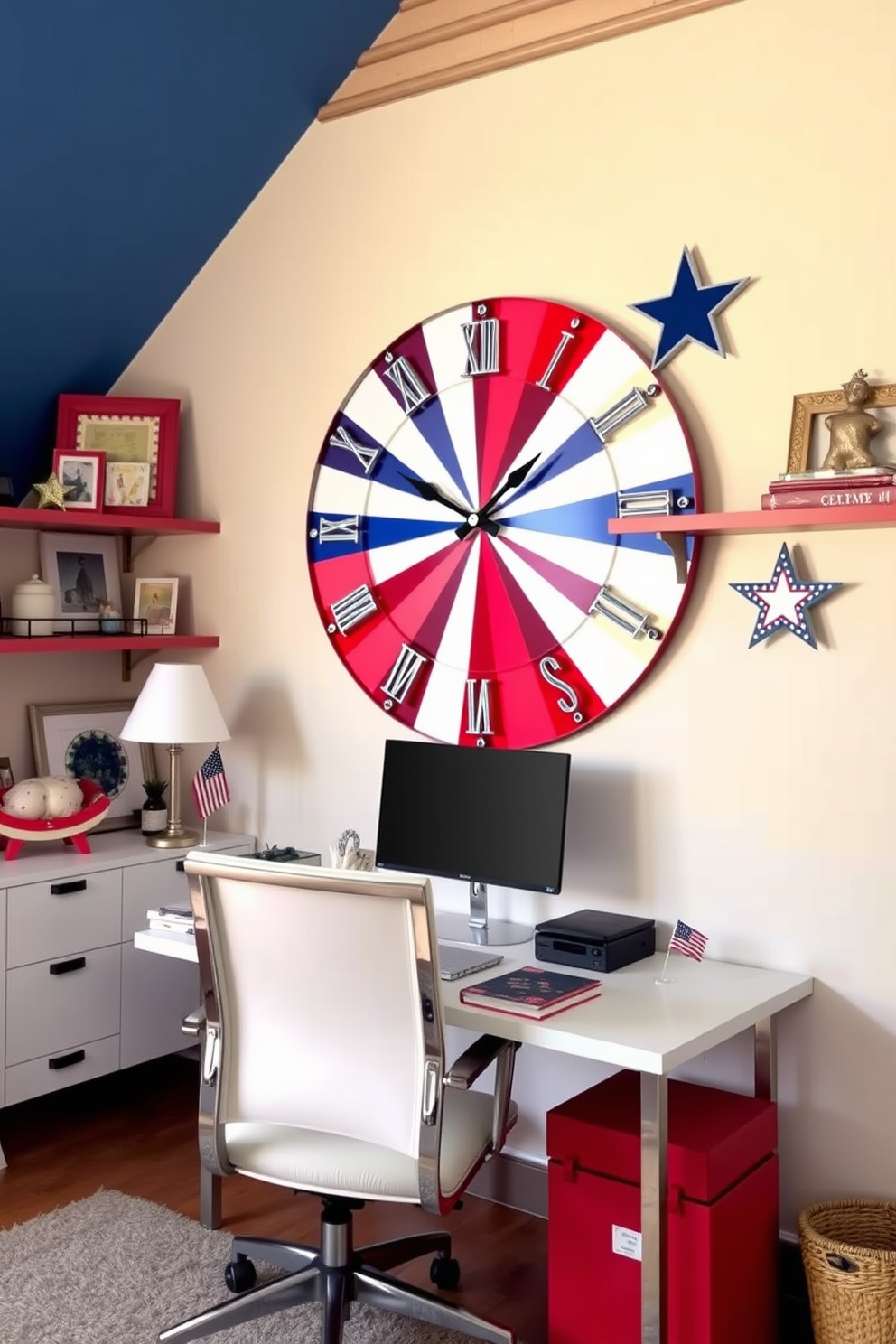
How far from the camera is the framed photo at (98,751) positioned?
145 inches

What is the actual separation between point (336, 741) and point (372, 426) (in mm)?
812

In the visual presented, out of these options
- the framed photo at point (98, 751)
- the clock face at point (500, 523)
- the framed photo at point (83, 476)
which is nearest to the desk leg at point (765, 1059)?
the clock face at point (500, 523)

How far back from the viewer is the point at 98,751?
3807 millimetres

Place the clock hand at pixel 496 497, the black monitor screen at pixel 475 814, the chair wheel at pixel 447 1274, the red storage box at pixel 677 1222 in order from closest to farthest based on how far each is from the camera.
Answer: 1. the red storage box at pixel 677 1222
2. the chair wheel at pixel 447 1274
3. the black monitor screen at pixel 475 814
4. the clock hand at pixel 496 497

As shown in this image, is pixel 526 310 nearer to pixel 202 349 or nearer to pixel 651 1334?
pixel 202 349

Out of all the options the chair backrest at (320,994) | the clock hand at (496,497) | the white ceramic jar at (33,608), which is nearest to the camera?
the chair backrest at (320,994)

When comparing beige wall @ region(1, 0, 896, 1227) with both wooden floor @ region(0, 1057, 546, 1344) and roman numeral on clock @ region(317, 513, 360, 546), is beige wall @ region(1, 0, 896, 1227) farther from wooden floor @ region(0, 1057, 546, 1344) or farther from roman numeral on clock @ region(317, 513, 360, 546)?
wooden floor @ region(0, 1057, 546, 1344)

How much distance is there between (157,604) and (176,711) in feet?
1.74

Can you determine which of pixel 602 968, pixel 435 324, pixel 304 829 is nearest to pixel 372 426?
pixel 435 324

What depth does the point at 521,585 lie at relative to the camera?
304 cm

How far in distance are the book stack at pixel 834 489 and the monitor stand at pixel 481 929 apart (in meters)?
1.05

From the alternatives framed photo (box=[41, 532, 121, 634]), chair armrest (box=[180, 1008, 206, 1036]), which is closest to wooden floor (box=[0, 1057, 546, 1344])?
chair armrest (box=[180, 1008, 206, 1036])

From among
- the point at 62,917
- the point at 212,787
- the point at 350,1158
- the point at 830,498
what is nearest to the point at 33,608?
the point at 212,787

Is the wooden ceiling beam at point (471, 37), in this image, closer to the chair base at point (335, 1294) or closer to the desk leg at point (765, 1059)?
the desk leg at point (765, 1059)
